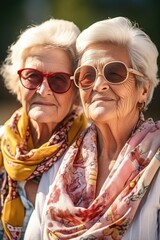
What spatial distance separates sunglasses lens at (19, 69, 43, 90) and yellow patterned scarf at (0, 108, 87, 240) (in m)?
0.34

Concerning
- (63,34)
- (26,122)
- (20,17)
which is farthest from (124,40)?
(20,17)

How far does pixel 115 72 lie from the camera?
12.4 feet

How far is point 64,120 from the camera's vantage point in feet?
14.5

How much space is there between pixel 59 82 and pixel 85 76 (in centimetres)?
38

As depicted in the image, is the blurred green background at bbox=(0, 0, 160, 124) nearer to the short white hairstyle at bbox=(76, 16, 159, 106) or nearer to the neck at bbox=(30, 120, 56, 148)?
the neck at bbox=(30, 120, 56, 148)

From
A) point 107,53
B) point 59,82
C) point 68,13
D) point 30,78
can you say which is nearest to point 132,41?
point 107,53

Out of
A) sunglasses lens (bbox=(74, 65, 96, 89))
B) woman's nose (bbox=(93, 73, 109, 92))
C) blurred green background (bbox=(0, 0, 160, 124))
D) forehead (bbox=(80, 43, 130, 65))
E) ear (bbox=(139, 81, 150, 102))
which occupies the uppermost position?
blurred green background (bbox=(0, 0, 160, 124))

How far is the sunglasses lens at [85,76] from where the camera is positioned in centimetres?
384

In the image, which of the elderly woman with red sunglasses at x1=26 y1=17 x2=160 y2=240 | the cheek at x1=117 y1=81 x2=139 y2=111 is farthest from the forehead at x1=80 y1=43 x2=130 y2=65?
the cheek at x1=117 y1=81 x2=139 y2=111

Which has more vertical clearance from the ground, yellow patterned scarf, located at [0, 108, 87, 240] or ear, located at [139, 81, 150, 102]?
ear, located at [139, 81, 150, 102]

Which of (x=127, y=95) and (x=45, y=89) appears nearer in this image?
(x=127, y=95)

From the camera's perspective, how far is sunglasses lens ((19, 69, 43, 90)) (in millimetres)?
4263

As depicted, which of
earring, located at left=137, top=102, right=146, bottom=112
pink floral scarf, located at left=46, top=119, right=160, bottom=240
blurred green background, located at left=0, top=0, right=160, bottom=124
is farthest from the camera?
blurred green background, located at left=0, top=0, right=160, bottom=124

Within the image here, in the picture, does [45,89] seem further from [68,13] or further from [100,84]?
[68,13]
